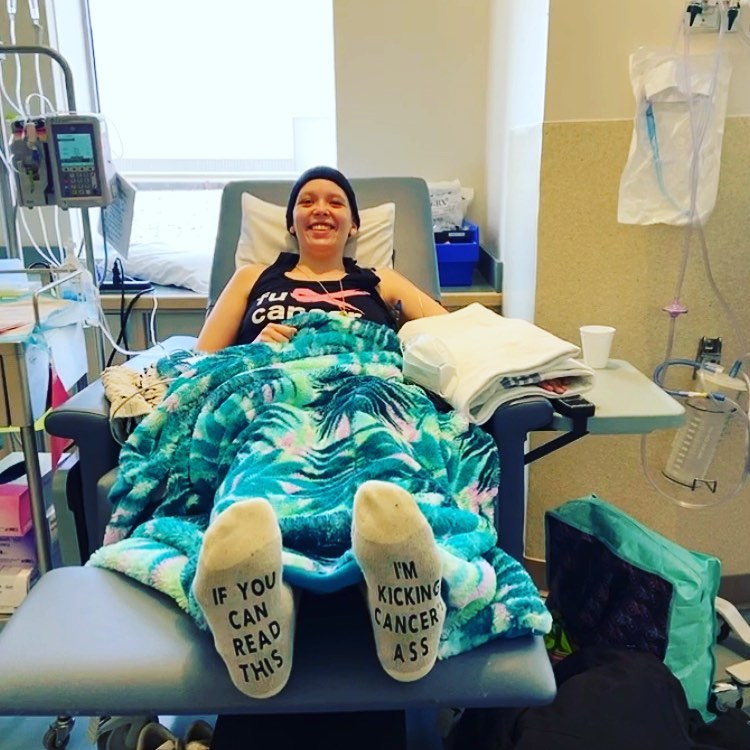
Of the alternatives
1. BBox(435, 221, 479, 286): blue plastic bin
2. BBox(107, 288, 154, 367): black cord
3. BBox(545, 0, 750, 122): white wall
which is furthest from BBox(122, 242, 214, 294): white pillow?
BBox(545, 0, 750, 122): white wall

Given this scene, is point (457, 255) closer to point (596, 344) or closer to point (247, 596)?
point (596, 344)

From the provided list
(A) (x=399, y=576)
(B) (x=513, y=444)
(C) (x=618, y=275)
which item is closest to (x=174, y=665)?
(A) (x=399, y=576)

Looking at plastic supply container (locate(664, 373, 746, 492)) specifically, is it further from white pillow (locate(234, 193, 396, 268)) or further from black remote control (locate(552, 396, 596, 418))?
white pillow (locate(234, 193, 396, 268))

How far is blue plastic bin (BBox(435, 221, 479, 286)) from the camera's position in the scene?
2168mm

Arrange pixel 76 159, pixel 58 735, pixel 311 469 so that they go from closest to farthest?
pixel 311 469, pixel 58 735, pixel 76 159

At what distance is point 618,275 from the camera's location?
1678 millimetres

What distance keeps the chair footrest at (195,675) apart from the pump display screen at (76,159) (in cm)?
116

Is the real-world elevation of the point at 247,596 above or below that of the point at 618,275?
below

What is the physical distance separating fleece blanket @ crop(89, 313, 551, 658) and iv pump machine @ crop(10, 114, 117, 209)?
0.56 m

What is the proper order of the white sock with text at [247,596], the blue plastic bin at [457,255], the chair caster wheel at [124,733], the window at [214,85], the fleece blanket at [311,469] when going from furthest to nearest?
1. the window at [214,85]
2. the blue plastic bin at [457,255]
3. the chair caster wheel at [124,733]
4. the fleece blanket at [311,469]
5. the white sock with text at [247,596]

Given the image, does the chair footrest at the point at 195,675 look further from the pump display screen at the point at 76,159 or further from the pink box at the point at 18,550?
the pump display screen at the point at 76,159

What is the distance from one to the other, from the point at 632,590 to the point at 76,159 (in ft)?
5.05

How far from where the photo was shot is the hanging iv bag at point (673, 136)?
1508 millimetres

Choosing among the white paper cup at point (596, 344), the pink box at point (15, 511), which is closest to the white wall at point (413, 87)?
the white paper cup at point (596, 344)
